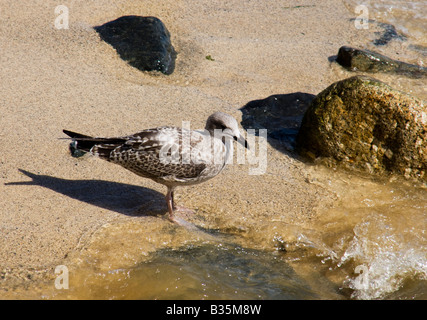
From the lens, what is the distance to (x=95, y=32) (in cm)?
894

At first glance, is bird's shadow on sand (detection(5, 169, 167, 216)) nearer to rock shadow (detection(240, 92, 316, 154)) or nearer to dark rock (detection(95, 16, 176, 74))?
rock shadow (detection(240, 92, 316, 154))

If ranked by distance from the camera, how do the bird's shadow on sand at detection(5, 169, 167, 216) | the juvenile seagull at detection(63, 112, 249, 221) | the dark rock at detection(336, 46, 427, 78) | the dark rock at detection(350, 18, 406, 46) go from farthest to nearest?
the dark rock at detection(350, 18, 406, 46) < the dark rock at detection(336, 46, 427, 78) < the bird's shadow on sand at detection(5, 169, 167, 216) < the juvenile seagull at detection(63, 112, 249, 221)

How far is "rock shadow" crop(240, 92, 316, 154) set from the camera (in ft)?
24.1

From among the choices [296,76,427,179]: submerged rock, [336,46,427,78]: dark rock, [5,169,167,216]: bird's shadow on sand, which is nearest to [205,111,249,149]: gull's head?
[5,169,167,216]: bird's shadow on sand

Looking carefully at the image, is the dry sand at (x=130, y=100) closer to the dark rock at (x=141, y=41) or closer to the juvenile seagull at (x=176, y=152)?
the dark rock at (x=141, y=41)

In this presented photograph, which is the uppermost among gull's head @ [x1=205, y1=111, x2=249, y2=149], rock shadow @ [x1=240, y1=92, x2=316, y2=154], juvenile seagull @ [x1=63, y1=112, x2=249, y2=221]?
gull's head @ [x1=205, y1=111, x2=249, y2=149]

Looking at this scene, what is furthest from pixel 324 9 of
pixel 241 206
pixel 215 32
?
pixel 241 206

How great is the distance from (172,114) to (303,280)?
3.39 meters

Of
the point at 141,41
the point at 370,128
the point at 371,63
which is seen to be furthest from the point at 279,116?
the point at 141,41

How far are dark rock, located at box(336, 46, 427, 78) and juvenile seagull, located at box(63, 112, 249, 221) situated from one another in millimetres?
4490

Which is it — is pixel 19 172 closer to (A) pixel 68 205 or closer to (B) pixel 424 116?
(A) pixel 68 205

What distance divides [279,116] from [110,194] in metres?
3.15

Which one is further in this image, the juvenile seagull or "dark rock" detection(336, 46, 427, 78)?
"dark rock" detection(336, 46, 427, 78)

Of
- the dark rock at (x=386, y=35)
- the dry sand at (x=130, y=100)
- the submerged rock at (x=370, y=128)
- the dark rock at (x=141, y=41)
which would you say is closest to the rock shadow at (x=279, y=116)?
the dry sand at (x=130, y=100)
